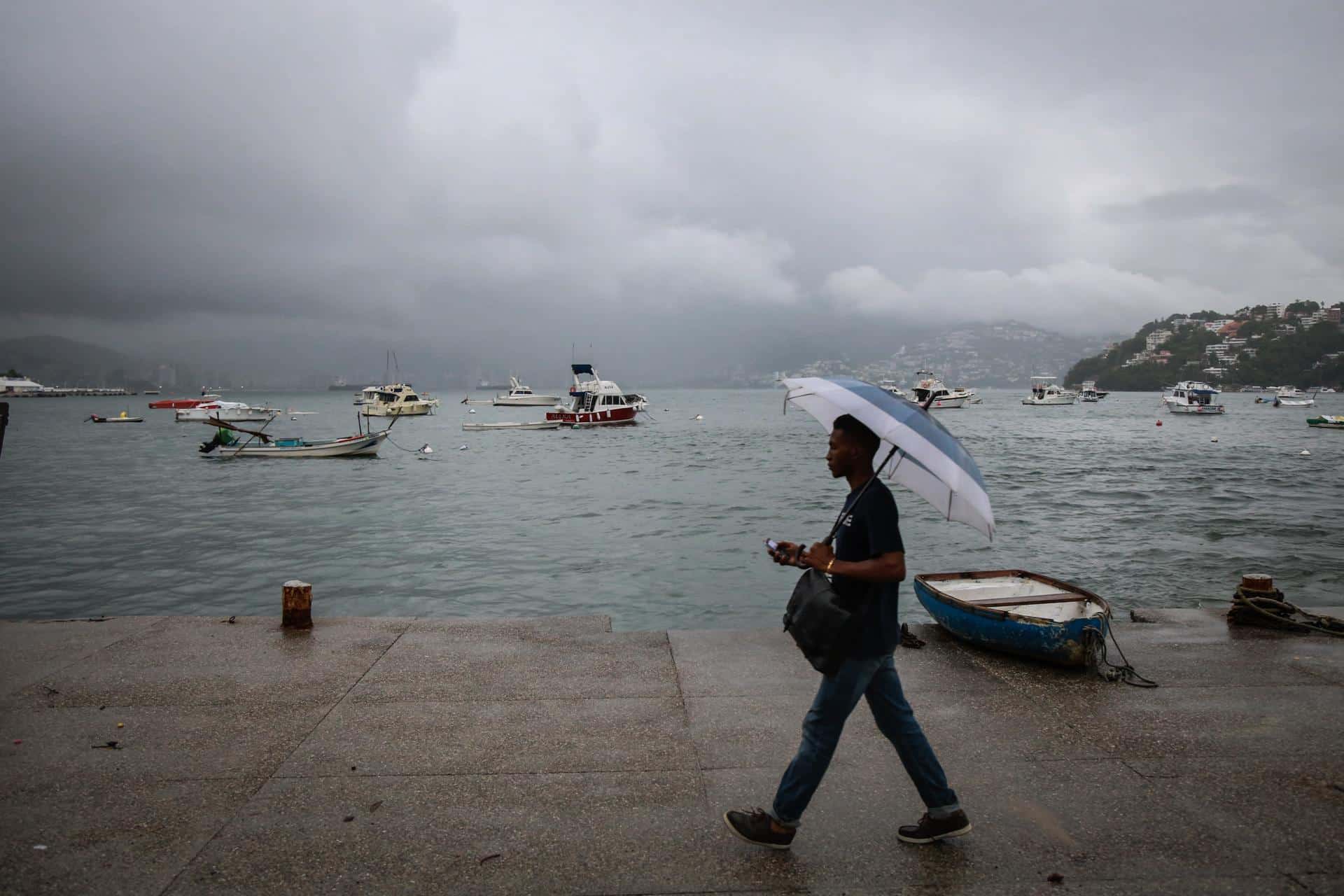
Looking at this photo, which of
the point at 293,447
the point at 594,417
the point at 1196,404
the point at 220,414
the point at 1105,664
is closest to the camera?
the point at 1105,664

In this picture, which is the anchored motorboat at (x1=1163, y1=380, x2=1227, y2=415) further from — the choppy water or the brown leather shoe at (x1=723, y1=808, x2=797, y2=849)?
the brown leather shoe at (x1=723, y1=808, x2=797, y2=849)

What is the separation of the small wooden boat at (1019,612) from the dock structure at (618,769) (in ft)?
0.55

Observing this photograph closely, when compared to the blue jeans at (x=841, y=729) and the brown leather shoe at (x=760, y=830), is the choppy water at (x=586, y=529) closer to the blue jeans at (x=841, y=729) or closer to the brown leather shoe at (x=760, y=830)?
the brown leather shoe at (x=760, y=830)

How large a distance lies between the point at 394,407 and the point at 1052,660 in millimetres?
86199

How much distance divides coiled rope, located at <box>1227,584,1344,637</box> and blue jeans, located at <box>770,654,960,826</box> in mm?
5063

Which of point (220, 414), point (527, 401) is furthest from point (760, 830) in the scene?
point (527, 401)

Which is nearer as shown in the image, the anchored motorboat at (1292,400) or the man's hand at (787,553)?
the man's hand at (787,553)

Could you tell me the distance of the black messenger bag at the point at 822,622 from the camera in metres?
3.23

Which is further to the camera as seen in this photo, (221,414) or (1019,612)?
(221,414)

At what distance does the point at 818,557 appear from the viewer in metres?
3.33

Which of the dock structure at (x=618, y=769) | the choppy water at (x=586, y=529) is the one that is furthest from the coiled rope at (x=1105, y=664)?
the choppy water at (x=586, y=529)

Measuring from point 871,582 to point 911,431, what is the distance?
63cm

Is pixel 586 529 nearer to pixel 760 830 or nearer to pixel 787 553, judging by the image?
pixel 760 830

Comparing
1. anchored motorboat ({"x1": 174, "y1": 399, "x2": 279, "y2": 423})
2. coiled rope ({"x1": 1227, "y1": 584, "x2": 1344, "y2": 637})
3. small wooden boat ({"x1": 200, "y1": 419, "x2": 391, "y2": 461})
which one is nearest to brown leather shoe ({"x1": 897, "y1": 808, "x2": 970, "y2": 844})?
coiled rope ({"x1": 1227, "y1": 584, "x2": 1344, "y2": 637})
